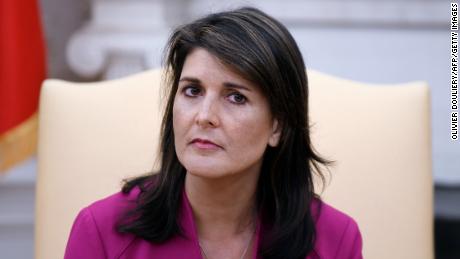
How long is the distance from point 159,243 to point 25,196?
172 centimetres

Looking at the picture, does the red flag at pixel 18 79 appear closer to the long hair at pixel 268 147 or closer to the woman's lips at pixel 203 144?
the long hair at pixel 268 147

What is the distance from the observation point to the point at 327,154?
2.22 meters

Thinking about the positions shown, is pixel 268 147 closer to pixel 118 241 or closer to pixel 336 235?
pixel 336 235

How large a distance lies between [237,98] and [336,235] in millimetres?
483

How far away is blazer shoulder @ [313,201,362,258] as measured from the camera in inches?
77.0

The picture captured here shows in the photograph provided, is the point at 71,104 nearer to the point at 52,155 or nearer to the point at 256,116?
the point at 52,155

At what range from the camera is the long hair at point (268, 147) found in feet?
5.61

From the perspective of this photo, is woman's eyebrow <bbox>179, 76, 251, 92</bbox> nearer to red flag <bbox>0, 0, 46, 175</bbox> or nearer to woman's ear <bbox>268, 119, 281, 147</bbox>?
woman's ear <bbox>268, 119, 281, 147</bbox>

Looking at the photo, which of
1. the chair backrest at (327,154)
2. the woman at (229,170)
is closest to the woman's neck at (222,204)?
the woman at (229,170)

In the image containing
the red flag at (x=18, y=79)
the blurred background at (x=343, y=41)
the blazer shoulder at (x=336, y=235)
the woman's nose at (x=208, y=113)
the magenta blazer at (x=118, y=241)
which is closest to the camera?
the woman's nose at (x=208, y=113)

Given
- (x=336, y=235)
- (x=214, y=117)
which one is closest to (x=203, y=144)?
(x=214, y=117)

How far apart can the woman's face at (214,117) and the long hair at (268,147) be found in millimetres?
28

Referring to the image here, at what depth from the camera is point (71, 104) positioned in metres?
2.21

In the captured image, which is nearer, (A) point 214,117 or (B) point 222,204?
(A) point 214,117
